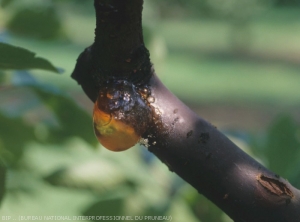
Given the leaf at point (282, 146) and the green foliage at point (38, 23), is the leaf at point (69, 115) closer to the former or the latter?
the green foliage at point (38, 23)

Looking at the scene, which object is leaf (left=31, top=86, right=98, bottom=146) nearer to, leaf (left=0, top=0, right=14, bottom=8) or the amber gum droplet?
leaf (left=0, top=0, right=14, bottom=8)

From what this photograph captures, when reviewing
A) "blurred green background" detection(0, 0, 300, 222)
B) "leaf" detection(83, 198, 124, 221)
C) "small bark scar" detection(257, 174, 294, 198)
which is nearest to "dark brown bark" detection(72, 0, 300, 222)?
"small bark scar" detection(257, 174, 294, 198)

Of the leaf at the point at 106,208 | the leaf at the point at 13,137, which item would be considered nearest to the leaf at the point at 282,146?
the leaf at the point at 106,208

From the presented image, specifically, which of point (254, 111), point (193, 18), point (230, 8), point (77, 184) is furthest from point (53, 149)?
point (193, 18)

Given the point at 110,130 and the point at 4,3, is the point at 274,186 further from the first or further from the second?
the point at 4,3

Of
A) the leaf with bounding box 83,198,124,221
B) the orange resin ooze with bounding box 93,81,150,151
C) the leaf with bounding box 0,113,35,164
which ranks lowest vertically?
the leaf with bounding box 83,198,124,221

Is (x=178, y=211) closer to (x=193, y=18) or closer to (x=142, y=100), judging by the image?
(x=142, y=100)

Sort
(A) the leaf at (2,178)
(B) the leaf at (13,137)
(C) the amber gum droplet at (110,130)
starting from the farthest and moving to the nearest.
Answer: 1. (B) the leaf at (13,137)
2. (A) the leaf at (2,178)
3. (C) the amber gum droplet at (110,130)
